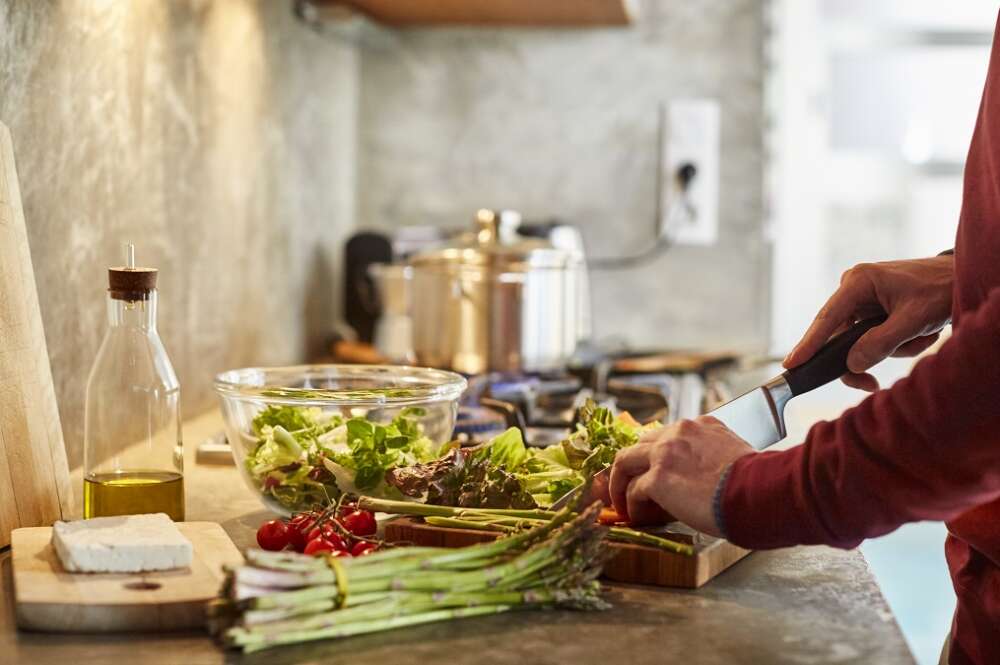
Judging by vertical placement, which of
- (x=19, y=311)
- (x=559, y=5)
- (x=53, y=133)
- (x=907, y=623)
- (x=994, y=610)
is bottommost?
(x=907, y=623)

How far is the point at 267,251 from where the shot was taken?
101 inches

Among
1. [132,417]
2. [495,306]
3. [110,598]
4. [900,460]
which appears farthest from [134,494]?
[495,306]

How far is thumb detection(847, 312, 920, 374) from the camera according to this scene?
1.22 meters

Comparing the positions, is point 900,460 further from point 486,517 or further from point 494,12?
point 494,12

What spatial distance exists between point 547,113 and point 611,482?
215cm

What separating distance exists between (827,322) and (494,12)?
1941mm

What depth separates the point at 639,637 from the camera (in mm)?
997

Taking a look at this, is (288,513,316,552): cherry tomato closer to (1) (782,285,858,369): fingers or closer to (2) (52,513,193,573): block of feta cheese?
(2) (52,513,193,573): block of feta cheese

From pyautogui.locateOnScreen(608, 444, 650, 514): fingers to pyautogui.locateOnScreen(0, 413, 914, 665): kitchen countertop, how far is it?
0.09 meters

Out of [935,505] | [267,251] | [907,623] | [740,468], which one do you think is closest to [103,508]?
[740,468]

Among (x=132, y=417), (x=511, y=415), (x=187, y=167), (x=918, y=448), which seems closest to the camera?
(x=918, y=448)

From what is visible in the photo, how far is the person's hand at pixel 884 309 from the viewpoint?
1.23m

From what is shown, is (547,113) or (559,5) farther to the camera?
(547,113)

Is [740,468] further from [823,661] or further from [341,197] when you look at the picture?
[341,197]
